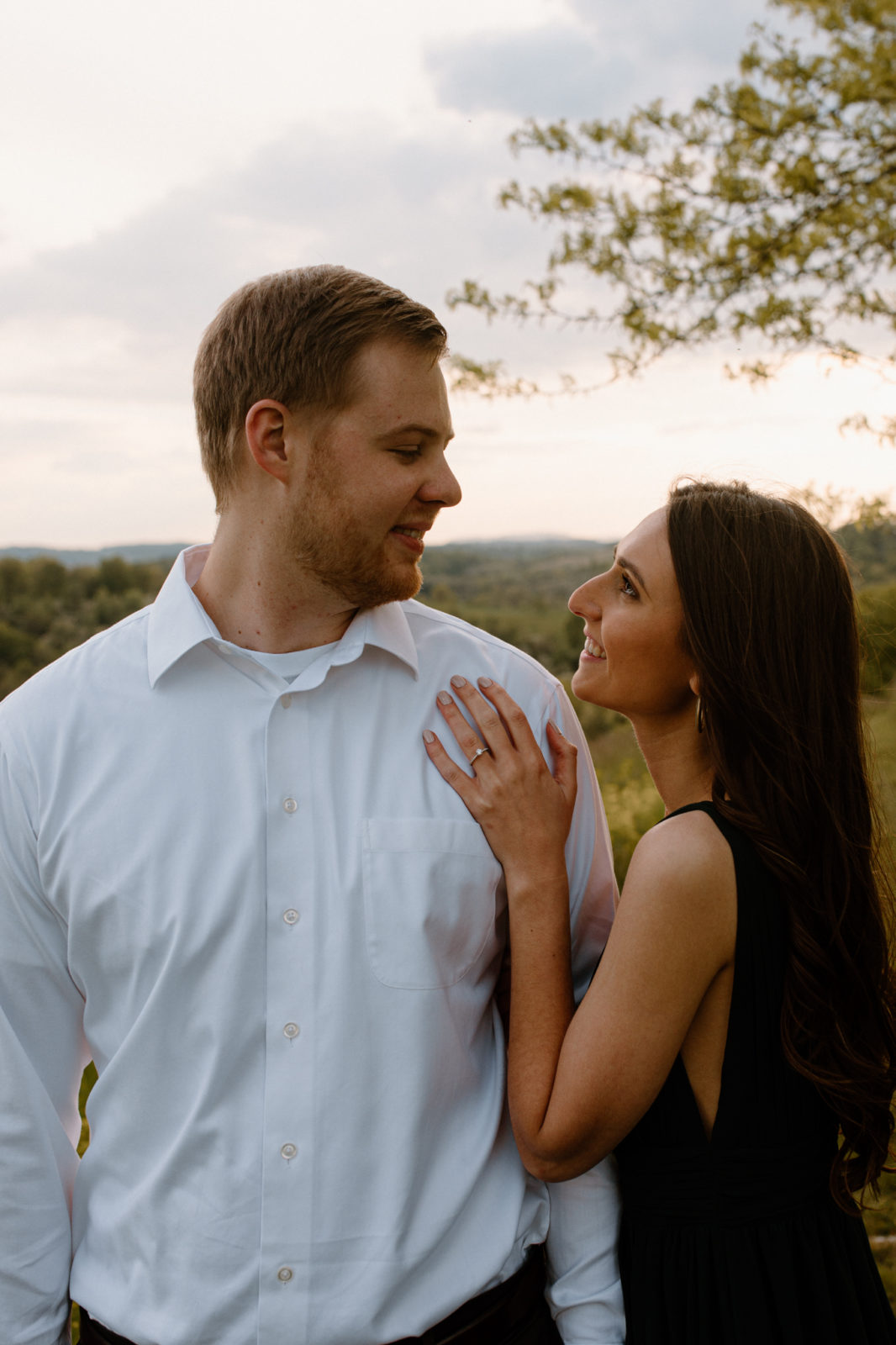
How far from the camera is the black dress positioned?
1.69m

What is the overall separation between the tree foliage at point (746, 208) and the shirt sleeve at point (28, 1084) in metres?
2.90

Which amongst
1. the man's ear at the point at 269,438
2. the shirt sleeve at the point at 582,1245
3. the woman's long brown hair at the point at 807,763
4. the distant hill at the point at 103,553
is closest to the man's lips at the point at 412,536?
the man's ear at the point at 269,438

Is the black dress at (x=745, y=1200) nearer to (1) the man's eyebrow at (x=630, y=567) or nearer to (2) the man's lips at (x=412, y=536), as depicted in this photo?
(1) the man's eyebrow at (x=630, y=567)

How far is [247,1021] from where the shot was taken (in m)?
1.59

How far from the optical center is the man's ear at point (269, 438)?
1.82 metres

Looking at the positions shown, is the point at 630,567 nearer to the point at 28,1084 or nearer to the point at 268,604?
the point at 268,604

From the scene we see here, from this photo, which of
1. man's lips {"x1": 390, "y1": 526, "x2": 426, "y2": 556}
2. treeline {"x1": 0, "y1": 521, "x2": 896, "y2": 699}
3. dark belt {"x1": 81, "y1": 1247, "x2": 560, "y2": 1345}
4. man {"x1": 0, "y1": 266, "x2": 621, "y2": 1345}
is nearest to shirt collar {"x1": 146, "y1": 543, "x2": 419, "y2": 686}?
man {"x1": 0, "y1": 266, "x2": 621, "y2": 1345}

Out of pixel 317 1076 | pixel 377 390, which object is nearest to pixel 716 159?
pixel 377 390

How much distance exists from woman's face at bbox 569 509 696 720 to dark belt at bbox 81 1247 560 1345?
99 cm

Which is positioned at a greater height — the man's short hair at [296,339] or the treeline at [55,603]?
the man's short hair at [296,339]

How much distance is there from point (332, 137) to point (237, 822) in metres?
2.80

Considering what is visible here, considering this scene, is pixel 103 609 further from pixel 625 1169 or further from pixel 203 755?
pixel 625 1169

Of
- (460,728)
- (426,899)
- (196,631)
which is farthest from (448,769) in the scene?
(196,631)

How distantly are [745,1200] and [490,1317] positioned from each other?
463mm
